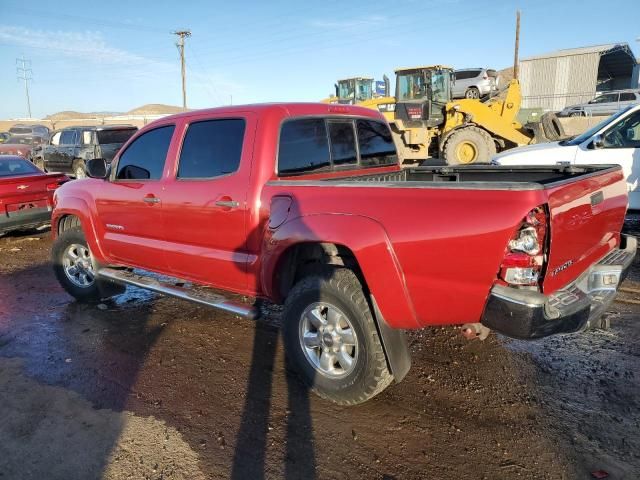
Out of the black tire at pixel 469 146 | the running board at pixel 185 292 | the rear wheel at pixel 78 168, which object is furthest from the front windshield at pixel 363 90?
the running board at pixel 185 292

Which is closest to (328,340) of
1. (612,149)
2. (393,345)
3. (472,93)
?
(393,345)

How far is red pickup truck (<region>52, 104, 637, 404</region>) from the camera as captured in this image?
2.54 meters

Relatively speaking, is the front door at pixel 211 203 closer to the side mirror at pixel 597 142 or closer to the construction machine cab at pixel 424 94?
the side mirror at pixel 597 142

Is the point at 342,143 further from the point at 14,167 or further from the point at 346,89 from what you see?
the point at 346,89

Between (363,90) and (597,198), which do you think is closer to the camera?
(597,198)

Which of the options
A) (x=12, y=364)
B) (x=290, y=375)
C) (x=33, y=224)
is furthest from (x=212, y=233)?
(x=33, y=224)

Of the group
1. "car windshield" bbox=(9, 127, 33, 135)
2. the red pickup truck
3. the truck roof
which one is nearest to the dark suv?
the red pickup truck

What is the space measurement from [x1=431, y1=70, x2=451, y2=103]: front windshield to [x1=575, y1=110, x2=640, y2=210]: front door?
8.32 metres

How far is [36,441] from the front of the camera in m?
2.98

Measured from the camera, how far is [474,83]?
1003 inches

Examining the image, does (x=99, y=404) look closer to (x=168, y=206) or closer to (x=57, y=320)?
(x=168, y=206)

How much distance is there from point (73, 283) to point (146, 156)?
1.96 meters

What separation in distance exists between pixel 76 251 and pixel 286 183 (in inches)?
131

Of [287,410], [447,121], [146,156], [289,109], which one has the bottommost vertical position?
[287,410]
